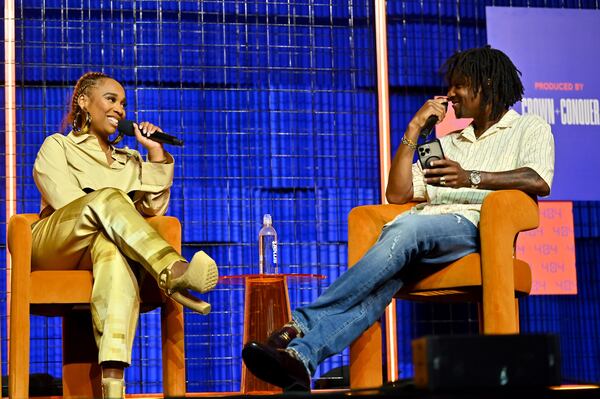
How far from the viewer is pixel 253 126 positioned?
192 inches

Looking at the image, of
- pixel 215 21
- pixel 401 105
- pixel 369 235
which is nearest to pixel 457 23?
pixel 401 105

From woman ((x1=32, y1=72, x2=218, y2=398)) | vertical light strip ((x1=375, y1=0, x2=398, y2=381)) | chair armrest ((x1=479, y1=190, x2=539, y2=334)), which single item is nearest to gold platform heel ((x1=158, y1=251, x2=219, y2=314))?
woman ((x1=32, y1=72, x2=218, y2=398))

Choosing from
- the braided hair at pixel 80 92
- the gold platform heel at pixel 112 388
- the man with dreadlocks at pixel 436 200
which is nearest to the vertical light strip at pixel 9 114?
the braided hair at pixel 80 92

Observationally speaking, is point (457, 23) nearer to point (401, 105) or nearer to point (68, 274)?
point (401, 105)

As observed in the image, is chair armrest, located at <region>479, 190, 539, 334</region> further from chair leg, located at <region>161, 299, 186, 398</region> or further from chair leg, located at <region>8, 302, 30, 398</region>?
chair leg, located at <region>8, 302, 30, 398</region>

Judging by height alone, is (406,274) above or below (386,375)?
above

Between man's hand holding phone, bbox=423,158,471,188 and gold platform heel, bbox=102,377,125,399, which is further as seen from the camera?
man's hand holding phone, bbox=423,158,471,188

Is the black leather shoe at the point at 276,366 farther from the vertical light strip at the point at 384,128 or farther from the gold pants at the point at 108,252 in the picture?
the vertical light strip at the point at 384,128

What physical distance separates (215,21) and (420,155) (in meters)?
1.91

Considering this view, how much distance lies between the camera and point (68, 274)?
325 centimetres

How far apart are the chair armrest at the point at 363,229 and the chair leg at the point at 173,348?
622 millimetres

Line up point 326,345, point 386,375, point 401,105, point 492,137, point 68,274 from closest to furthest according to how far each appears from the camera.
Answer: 1. point 326,345
2. point 68,274
3. point 492,137
4. point 386,375
5. point 401,105

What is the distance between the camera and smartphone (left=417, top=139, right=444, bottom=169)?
3266mm

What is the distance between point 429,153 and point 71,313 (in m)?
1.42
